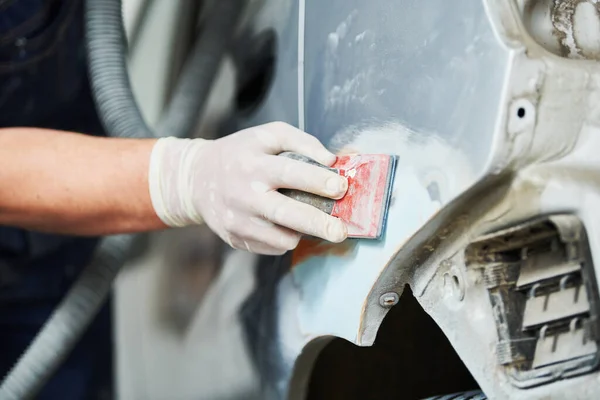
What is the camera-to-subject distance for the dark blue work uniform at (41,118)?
1.15m

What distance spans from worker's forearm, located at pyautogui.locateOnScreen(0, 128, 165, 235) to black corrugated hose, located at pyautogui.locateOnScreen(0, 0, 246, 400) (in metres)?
0.15

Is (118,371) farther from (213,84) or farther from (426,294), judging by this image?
(426,294)

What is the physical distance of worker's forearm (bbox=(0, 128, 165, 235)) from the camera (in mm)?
833

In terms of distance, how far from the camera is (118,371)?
136 cm

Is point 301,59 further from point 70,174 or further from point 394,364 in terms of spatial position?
point 394,364

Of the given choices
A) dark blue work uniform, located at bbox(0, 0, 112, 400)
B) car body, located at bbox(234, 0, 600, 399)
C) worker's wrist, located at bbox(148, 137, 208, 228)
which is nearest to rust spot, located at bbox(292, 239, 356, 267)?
car body, located at bbox(234, 0, 600, 399)

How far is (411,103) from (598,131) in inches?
6.2

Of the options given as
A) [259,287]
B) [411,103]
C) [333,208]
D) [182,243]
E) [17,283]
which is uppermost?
[411,103]

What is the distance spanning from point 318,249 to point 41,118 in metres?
0.73

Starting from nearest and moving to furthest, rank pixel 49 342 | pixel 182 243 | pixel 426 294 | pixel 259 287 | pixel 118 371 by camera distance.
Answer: pixel 426 294
pixel 259 287
pixel 49 342
pixel 182 243
pixel 118 371

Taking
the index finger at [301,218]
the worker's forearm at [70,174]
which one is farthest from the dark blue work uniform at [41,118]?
the index finger at [301,218]

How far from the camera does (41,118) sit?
1.22m

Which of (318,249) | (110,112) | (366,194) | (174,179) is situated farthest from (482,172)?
(110,112)

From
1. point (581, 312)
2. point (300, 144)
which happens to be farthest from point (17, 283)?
point (581, 312)
